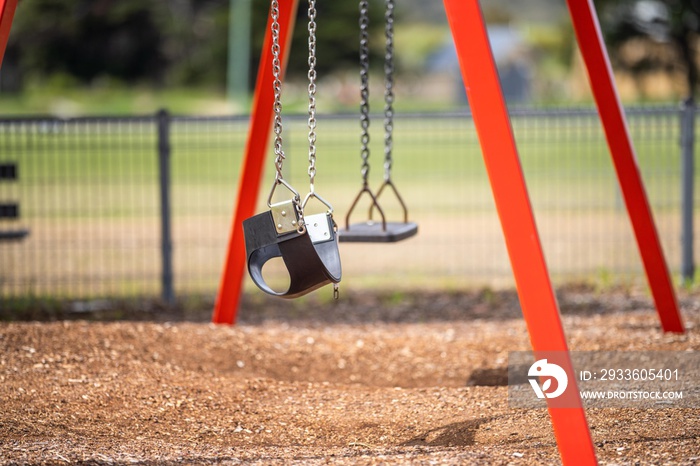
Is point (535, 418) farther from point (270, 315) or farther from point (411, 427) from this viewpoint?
point (270, 315)

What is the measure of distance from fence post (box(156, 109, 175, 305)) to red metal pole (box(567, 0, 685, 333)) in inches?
157

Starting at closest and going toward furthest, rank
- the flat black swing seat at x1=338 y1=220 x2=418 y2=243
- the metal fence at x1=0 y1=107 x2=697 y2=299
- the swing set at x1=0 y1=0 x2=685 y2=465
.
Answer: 1. the swing set at x1=0 y1=0 x2=685 y2=465
2. the flat black swing seat at x1=338 y1=220 x2=418 y2=243
3. the metal fence at x1=0 y1=107 x2=697 y2=299

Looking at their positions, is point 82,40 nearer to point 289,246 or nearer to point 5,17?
point 5,17

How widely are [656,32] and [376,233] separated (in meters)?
45.0

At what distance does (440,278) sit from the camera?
9094mm

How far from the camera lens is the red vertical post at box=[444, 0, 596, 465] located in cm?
353

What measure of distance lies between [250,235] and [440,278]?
17.9ft

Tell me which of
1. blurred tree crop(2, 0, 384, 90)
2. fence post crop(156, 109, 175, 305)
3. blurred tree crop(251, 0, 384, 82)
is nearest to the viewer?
fence post crop(156, 109, 175, 305)

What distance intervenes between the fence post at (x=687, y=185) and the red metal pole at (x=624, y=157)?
2.65m

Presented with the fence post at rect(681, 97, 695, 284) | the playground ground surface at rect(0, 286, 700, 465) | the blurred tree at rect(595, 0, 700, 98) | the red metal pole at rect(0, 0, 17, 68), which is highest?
the blurred tree at rect(595, 0, 700, 98)

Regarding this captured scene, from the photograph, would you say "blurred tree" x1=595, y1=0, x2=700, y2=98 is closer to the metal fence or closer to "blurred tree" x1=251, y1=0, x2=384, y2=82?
"blurred tree" x1=251, y1=0, x2=384, y2=82

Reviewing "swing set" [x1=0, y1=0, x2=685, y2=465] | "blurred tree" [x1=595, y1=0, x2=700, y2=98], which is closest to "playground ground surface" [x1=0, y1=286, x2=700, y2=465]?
"swing set" [x1=0, y1=0, x2=685, y2=465]

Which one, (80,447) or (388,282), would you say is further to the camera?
(388,282)

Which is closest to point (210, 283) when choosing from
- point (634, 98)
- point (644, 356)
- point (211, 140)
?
point (644, 356)
